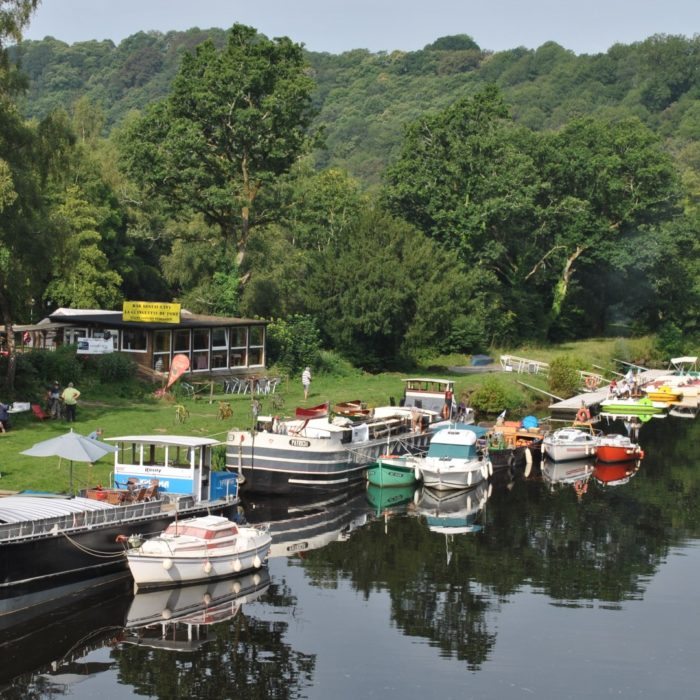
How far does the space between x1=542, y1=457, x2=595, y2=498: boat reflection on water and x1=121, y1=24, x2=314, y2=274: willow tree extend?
30453mm

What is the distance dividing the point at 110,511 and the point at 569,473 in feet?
95.8

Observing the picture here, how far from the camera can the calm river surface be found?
2897 centimetres

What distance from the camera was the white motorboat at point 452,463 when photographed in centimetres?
5225

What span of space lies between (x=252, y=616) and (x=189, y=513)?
22.2 feet

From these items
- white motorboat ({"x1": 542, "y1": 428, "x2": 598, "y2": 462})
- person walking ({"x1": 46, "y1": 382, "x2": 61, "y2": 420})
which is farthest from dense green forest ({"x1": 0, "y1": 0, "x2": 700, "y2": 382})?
white motorboat ({"x1": 542, "y1": 428, "x2": 598, "y2": 462})

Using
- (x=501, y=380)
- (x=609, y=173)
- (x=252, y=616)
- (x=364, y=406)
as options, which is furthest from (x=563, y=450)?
(x=609, y=173)

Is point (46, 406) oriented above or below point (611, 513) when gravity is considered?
above

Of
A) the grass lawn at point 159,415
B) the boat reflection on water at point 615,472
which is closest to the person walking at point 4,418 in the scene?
the grass lawn at point 159,415

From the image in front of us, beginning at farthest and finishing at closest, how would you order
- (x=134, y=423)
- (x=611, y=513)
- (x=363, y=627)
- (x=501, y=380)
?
1. (x=501, y=380)
2. (x=134, y=423)
3. (x=611, y=513)
4. (x=363, y=627)

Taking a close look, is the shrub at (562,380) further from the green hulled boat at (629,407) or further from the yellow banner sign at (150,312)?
the yellow banner sign at (150,312)

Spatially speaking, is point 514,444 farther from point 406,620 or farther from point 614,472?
point 406,620

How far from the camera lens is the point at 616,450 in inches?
2398

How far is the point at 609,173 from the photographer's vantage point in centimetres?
10381

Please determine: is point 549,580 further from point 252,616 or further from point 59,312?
point 59,312
